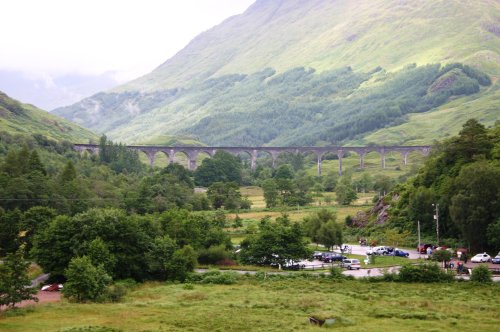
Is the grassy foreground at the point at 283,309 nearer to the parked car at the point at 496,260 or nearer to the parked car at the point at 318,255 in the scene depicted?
the parked car at the point at 496,260

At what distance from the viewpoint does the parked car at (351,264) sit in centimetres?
6538

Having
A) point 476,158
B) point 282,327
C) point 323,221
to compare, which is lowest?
point 282,327

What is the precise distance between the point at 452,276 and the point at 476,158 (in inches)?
1172

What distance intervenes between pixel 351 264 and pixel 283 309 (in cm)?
2202

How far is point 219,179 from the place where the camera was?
170000 millimetres

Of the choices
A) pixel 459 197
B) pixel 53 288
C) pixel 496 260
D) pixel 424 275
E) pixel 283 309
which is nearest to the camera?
pixel 283 309

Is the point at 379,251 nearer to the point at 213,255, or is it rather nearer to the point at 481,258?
the point at 481,258

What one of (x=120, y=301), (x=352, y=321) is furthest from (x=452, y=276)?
(x=120, y=301)

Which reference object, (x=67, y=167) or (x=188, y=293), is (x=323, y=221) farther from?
(x=67, y=167)

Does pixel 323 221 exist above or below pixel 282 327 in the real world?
above

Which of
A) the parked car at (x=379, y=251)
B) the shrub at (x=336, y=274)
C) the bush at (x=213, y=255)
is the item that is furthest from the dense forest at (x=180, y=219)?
the shrub at (x=336, y=274)

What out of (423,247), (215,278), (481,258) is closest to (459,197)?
(423,247)

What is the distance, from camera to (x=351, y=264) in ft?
219

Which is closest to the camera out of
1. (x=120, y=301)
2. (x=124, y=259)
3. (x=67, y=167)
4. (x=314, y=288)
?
(x=120, y=301)
